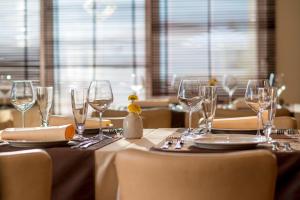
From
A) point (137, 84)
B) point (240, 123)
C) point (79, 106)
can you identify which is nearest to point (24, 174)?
point (79, 106)

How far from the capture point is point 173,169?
1.23m

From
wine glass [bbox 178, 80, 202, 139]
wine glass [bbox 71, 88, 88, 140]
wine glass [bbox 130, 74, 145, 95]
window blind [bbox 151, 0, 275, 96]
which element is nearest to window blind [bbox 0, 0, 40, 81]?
wine glass [bbox 130, 74, 145, 95]

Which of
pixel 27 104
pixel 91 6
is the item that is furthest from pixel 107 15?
pixel 27 104

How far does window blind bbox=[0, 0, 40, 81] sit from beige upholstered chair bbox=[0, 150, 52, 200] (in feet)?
18.0

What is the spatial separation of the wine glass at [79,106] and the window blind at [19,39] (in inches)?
189

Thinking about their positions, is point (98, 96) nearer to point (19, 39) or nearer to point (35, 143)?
point (35, 143)

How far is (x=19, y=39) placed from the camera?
677cm

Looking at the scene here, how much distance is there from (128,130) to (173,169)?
83cm

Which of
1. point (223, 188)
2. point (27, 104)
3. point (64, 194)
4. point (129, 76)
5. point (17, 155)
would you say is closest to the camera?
point (223, 188)

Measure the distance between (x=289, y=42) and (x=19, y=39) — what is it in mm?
3284

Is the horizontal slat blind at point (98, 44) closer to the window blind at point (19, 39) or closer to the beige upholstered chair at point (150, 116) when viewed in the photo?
the window blind at point (19, 39)

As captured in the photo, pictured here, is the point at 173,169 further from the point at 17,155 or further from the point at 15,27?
the point at 15,27

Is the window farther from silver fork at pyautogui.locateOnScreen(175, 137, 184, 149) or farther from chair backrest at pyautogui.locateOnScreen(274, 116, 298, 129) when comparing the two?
silver fork at pyautogui.locateOnScreen(175, 137, 184, 149)

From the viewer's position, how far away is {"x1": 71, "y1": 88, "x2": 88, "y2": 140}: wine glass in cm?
205
